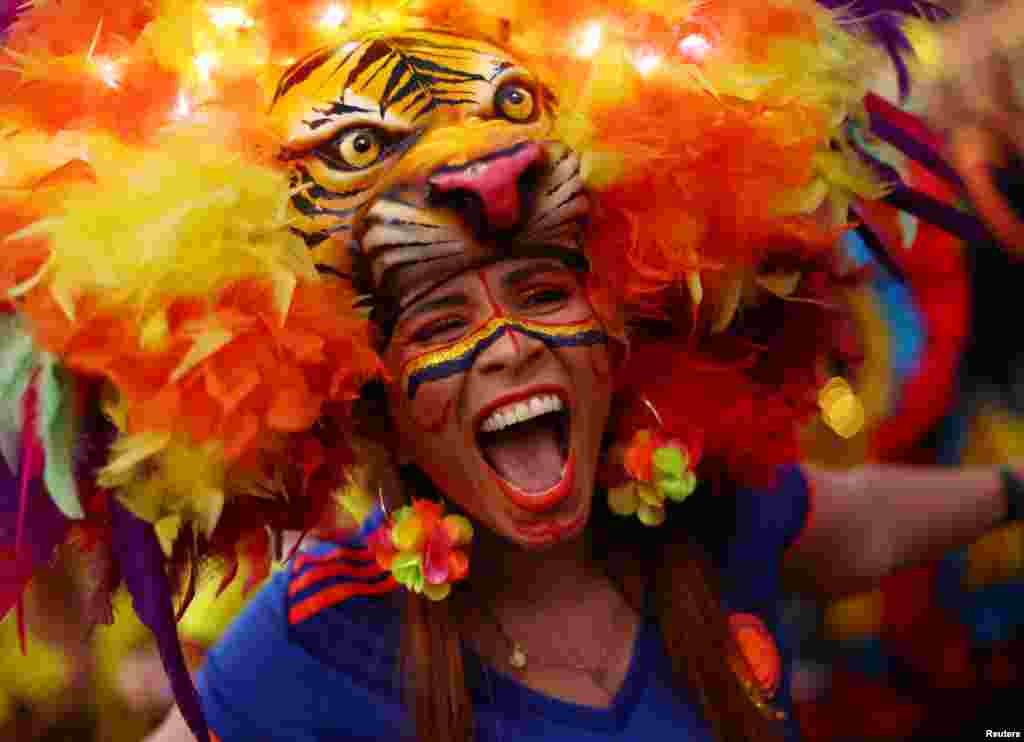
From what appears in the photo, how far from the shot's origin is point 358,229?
1.28 m

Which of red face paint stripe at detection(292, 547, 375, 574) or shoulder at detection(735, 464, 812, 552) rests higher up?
red face paint stripe at detection(292, 547, 375, 574)

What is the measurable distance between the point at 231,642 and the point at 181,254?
63cm

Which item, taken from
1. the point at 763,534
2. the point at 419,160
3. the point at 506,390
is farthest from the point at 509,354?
the point at 763,534

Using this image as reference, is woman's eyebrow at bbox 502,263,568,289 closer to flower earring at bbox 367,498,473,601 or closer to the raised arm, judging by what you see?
flower earring at bbox 367,498,473,601

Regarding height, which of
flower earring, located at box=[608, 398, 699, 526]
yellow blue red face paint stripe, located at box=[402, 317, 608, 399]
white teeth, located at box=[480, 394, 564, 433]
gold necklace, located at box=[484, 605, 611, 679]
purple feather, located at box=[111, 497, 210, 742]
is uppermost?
yellow blue red face paint stripe, located at box=[402, 317, 608, 399]

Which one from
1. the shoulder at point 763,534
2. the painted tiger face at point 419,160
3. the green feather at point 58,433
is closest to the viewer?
the green feather at point 58,433

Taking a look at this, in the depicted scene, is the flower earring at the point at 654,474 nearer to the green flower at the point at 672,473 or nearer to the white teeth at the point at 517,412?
the green flower at the point at 672,473

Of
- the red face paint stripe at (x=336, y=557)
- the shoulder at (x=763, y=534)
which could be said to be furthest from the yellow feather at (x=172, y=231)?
the shoulder at (x=763, y=534)

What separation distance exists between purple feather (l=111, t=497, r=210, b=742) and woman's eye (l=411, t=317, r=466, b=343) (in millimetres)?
394

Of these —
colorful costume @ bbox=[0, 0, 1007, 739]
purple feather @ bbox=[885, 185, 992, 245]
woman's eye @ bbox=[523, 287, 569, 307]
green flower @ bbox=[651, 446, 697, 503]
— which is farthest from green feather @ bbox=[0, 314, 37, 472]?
purple feather @ bbox=[885, 185, 992, 245]

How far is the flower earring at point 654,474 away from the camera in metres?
1.44

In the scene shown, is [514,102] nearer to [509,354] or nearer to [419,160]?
[419,160]

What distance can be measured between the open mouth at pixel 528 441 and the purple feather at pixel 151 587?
42 centimetres

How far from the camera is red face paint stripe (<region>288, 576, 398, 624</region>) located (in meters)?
1.46
